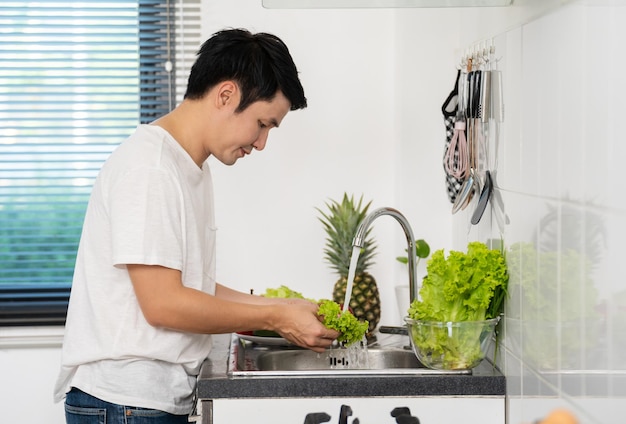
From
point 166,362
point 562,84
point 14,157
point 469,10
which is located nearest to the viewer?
point 562,84

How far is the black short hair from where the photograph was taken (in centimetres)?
178

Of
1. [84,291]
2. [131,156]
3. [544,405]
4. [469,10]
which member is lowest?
[544,405]

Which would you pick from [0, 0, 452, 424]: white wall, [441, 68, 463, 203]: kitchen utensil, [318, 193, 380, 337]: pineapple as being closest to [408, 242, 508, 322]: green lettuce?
[441, 68, 463, 203]: kitchen utensil

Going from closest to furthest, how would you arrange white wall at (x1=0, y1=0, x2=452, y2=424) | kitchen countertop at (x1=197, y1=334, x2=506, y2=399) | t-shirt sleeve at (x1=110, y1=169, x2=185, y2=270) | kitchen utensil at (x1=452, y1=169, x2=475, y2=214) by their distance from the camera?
1. t-shirt sleeve at (x1=110, y1=169, x2=185, y2=270)
2. kitchen countertop at (x1=197, y1=334, x2=506, y2=399)
3. kitchen utensil at (x1=452, y1=169, x2=475, y2=214)
4. white wall at (x1=0, y1=0, x2=452, y2=424)

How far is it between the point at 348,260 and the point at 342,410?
118cm

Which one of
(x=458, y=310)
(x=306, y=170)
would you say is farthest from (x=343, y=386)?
(x=306, y=170)

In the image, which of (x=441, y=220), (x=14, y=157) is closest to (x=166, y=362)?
(x=441, y=220)

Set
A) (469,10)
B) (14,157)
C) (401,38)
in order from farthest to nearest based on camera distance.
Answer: (14,157), (401,38), (469,10)

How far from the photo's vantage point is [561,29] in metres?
1.49

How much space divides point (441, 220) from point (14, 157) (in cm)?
157

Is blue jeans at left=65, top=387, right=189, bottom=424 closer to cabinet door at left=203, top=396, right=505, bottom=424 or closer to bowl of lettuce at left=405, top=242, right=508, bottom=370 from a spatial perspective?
cabinet door at left=203, top=396, right=505, bottom=424

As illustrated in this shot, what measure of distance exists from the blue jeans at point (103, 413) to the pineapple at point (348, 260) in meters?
1.16

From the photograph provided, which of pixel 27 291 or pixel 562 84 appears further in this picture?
pixel 27 291

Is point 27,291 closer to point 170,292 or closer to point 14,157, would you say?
point 14,157
